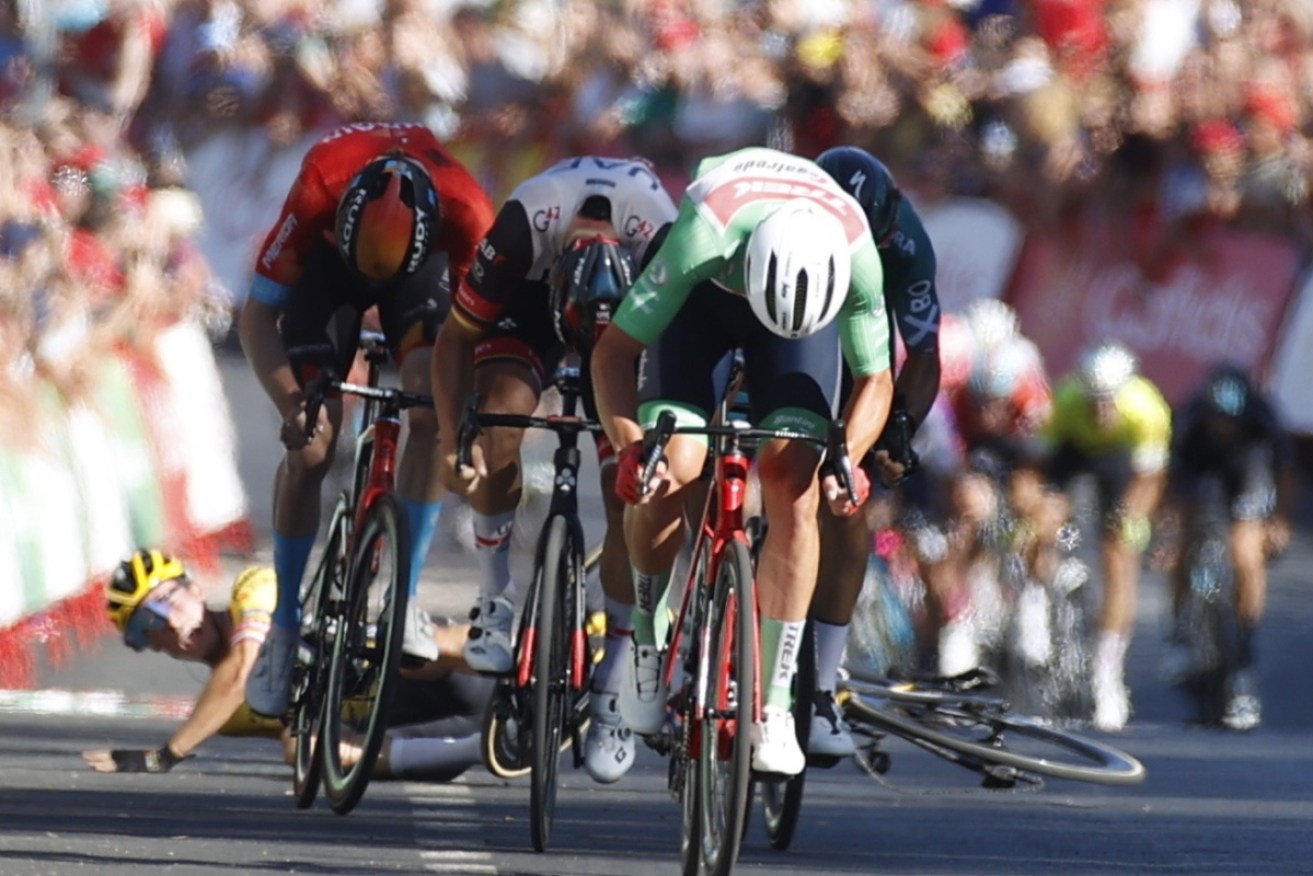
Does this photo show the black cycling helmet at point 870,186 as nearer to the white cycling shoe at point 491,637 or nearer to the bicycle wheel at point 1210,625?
the white cycling shoe at point 491,637

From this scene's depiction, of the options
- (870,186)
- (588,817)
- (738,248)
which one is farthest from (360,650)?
(870,186)

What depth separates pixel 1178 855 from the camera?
8.30 m

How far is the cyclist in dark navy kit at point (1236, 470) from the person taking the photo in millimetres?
14016

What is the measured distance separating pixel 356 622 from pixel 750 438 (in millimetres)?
1438

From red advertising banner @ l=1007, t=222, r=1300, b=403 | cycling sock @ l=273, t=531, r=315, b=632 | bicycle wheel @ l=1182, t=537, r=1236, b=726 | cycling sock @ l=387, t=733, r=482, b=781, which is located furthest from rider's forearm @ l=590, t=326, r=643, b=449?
red advertising banner @ l=1007, t=222, r=1300, b=403

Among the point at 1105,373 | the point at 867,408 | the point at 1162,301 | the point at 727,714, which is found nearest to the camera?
the point at 727,714

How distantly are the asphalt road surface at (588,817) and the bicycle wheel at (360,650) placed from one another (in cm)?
16

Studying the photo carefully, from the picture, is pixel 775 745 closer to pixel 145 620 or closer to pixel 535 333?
pixel 535 333

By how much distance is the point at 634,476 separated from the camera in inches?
284

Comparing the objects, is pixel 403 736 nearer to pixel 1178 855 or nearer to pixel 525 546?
pixel 1178 855

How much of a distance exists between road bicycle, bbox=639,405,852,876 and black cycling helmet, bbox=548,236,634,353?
0.70 meters

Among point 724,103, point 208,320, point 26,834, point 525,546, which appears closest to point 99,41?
point 208,320

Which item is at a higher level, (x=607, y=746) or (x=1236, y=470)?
(x=1236, y=470)

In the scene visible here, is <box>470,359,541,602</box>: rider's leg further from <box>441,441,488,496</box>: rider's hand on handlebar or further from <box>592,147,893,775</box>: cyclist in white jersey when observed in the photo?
<box>592,147,893,775</box>: cyclist in white jersey
